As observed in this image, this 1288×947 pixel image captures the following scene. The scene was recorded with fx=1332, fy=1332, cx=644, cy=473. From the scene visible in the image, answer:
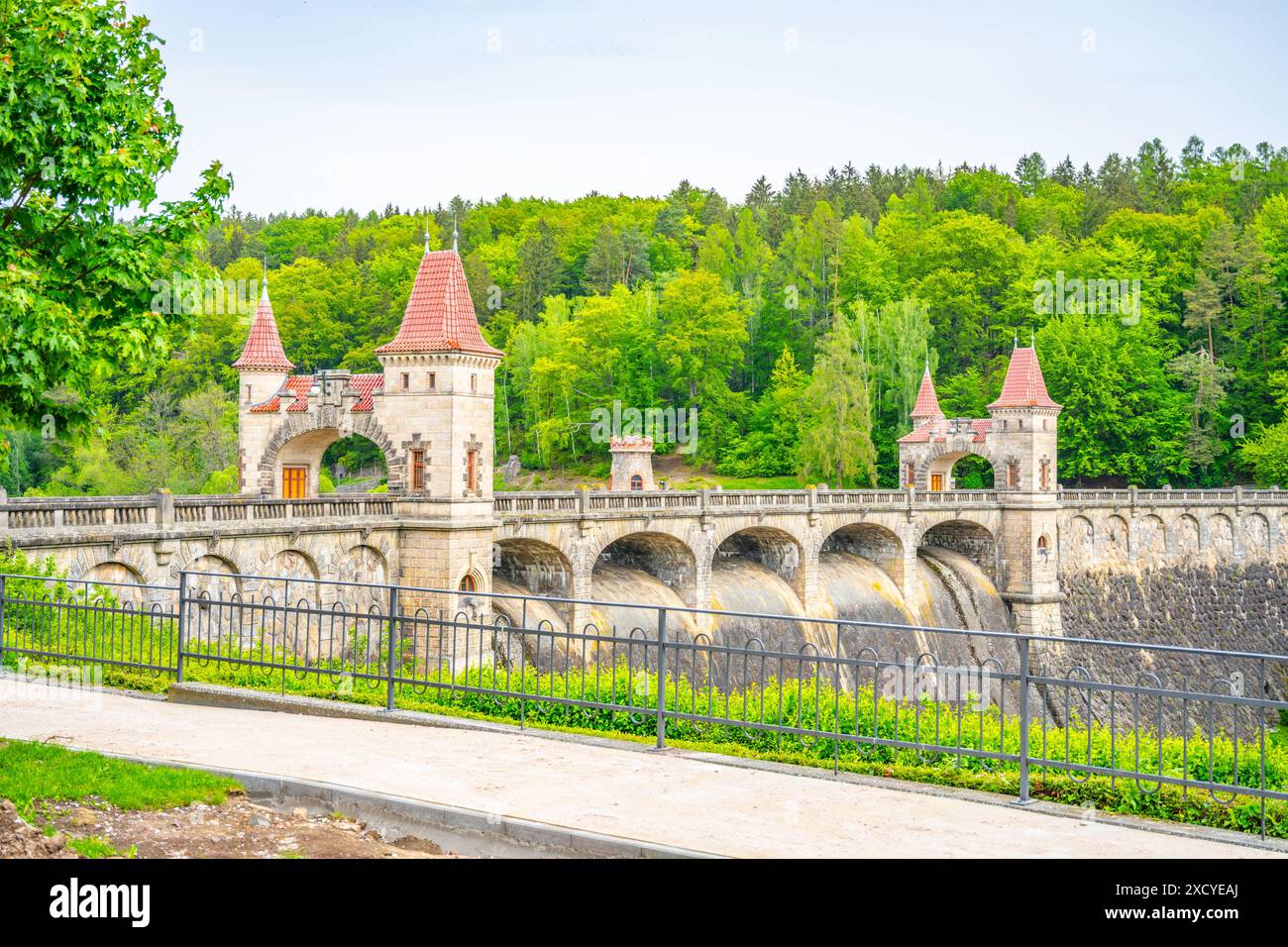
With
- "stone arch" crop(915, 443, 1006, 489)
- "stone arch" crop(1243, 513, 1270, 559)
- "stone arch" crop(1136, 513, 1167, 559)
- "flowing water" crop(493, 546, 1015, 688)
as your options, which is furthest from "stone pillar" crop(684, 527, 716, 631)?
"stone arch" crop(1243, 513, 1270, 559)

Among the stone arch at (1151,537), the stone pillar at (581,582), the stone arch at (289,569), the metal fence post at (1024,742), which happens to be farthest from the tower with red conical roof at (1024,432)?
the metal fence post at (1024,742)

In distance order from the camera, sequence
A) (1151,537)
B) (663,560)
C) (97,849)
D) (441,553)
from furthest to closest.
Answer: (1151,537)
(663,560)
(441,553)
(97,849)

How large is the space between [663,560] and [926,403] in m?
23.5

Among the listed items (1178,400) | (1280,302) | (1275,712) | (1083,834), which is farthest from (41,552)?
(1280,302)

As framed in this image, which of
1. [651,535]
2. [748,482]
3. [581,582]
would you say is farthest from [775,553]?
[748,482]

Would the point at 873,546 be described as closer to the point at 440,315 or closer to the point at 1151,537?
the point at 1151,537

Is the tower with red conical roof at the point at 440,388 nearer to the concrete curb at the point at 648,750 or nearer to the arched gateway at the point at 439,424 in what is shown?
the arched gateway at the point at 439,424

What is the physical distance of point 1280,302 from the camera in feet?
241

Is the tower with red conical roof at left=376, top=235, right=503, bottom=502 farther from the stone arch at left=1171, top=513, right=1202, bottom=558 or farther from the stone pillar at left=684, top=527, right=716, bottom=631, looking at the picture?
the stone arch at left=1171, top=513, right=1202, bottom=558

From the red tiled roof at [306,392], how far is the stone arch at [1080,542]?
104 ft

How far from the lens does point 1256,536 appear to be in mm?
61094

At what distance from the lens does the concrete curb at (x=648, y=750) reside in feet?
28.7

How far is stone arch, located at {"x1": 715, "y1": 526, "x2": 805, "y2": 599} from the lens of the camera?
41062mm

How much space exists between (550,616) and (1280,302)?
5736 centimetres
